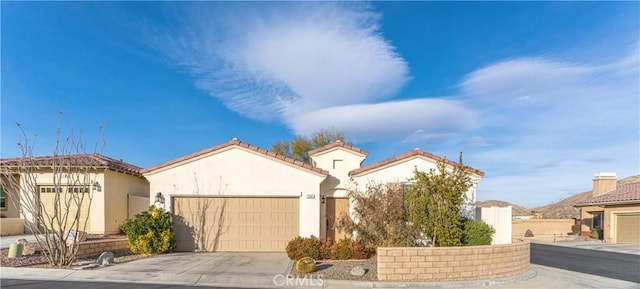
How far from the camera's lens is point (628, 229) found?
91.4ft

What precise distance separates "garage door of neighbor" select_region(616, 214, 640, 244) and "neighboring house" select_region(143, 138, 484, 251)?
60.9 feet

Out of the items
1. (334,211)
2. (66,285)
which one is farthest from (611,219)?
(66,285)

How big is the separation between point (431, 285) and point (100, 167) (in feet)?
46.0

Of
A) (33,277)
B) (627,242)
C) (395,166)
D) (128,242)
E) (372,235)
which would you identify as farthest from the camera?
(627,242)

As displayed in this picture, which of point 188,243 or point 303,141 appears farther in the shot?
point 303,141

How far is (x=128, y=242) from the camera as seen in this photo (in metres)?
15.0

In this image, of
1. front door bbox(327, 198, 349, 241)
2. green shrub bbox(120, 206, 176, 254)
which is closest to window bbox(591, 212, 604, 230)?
front door bbox(327, 198, 349, 241)

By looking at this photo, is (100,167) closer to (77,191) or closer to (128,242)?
(77,191)

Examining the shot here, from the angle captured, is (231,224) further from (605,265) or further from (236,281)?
(605,265)

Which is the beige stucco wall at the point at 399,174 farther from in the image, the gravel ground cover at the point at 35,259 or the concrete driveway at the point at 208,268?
the gravel ground cover at the point at 35,259

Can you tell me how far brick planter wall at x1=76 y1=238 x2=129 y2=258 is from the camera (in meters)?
13.1

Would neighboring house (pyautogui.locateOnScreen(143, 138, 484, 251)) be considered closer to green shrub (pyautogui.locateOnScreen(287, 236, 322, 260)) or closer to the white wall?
the white wall

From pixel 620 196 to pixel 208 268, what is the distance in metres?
29.2

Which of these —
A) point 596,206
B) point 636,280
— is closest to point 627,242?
point 596,206
